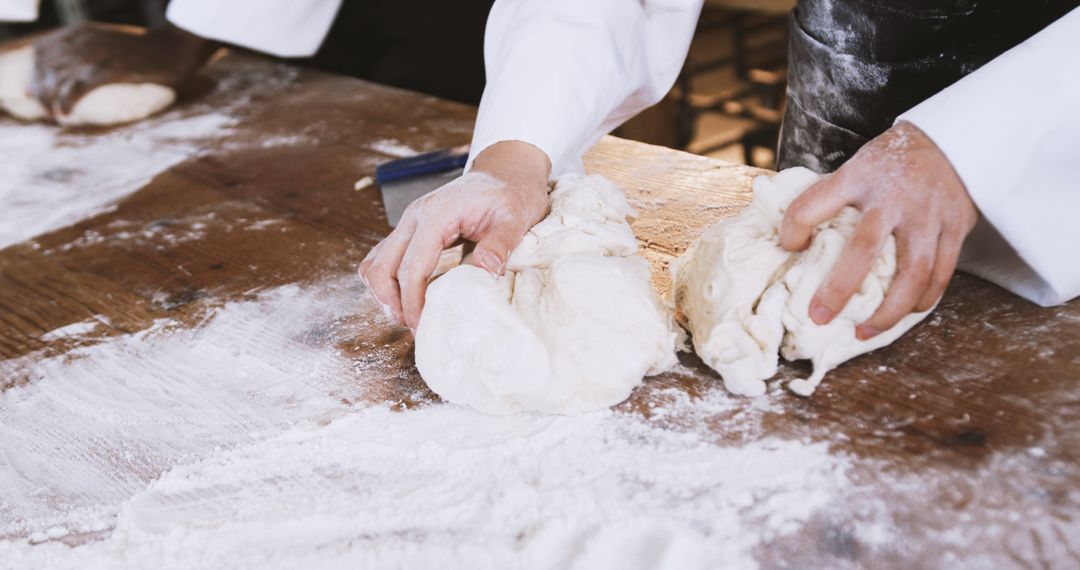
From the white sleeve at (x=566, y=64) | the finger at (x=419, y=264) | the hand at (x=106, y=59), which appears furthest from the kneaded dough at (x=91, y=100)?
the finger at (x=419, y=264)

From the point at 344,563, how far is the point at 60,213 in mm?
1486

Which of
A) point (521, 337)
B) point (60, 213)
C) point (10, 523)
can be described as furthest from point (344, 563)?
point (60, 213)

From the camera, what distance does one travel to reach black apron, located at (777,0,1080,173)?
1377 millimetres

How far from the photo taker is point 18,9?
206 cm

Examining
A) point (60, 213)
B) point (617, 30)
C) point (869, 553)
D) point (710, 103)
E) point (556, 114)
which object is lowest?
point (710, 103)

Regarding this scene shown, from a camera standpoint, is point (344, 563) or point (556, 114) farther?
point (556, 114)

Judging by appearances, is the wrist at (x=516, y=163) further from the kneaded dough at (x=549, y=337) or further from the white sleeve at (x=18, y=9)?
the white sleeve at (x=18, y=9)

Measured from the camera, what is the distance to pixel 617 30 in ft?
4.94

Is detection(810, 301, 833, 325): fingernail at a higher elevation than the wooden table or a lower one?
higher

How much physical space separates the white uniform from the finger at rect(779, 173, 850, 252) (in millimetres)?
148

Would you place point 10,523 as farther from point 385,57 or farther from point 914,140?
point 385,57

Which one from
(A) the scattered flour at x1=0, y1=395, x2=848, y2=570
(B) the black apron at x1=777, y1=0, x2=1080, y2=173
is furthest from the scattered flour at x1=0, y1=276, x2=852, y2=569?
(B) the black apron at x1=777, y1=0, x2=1080, y2=173

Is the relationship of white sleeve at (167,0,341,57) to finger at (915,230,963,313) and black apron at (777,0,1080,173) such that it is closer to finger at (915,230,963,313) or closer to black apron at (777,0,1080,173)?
black apron at (777,0,1080,173)

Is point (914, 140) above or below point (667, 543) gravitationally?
above
